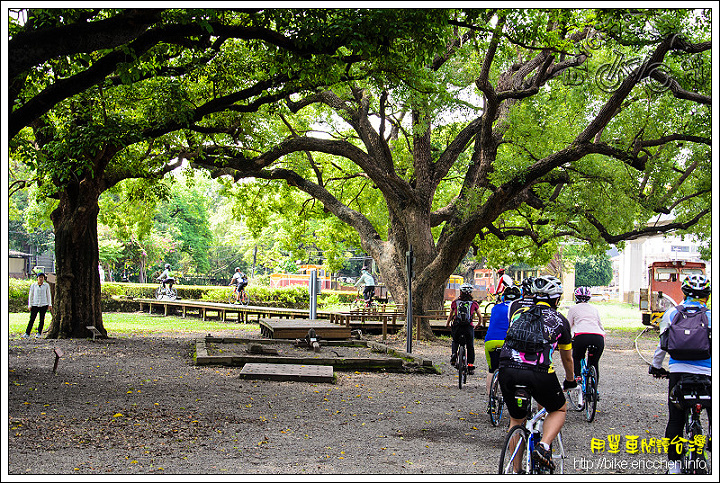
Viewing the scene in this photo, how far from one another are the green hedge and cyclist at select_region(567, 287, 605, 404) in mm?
24960

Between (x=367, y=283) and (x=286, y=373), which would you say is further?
(x=367, y=283)

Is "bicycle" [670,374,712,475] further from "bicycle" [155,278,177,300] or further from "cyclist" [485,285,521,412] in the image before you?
"bicycle" [155,278,177,300]

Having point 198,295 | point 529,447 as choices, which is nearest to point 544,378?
point 529,447

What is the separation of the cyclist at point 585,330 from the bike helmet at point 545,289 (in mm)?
4155

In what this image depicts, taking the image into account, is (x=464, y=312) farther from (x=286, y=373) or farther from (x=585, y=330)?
(x=286, y=373)

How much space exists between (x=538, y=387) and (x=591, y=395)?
15.3 feet

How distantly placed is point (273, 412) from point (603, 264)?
70924 millimetres

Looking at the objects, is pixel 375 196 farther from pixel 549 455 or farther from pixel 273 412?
pixel 549 455

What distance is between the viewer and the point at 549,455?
464cm

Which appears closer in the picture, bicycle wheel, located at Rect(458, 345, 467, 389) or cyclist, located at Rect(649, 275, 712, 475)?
cyclist, located at Rect(649, 275, 712, 475)

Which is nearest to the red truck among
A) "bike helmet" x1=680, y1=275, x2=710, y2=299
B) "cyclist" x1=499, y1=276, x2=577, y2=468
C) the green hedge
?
the green hedge

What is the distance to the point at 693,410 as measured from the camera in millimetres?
5562

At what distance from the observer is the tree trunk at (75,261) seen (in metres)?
16.4

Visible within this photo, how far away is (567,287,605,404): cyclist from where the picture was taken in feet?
29.7
